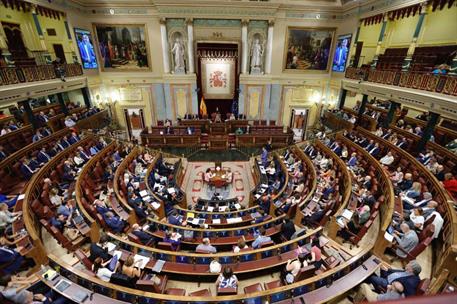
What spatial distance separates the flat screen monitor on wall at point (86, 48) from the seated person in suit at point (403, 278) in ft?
56.1

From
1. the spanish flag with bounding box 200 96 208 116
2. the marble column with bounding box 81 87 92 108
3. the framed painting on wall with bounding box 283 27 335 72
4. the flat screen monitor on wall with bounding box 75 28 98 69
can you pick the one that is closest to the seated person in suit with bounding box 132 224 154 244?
the spanish flag with bounding box 200 96 208 116

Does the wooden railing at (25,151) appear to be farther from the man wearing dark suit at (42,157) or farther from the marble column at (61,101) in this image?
the marble column at (61,101)

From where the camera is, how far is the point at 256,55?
1537 cm

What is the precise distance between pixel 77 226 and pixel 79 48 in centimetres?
1205

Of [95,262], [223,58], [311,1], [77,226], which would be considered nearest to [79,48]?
[223,58]

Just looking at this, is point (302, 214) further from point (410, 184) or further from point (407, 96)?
point (407, 96)

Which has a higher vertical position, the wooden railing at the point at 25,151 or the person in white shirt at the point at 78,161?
the wooden railing at the point at 25,151

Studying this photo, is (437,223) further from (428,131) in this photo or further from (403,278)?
(428,131)

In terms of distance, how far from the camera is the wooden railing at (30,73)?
9137 millimetres

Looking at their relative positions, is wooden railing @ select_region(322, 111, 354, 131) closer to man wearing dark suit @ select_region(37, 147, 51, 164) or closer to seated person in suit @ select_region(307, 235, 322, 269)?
seated person in suit @ select_region(307, 235, 322, 269)

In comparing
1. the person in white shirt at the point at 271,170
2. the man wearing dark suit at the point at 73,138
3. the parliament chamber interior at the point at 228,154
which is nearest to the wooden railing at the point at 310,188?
the parliament chamber interior at the point at 228,154

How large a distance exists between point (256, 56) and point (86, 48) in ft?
35.1

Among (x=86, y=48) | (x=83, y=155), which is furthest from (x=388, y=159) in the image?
(x=86, y=48)

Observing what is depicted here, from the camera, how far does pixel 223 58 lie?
600 inches
